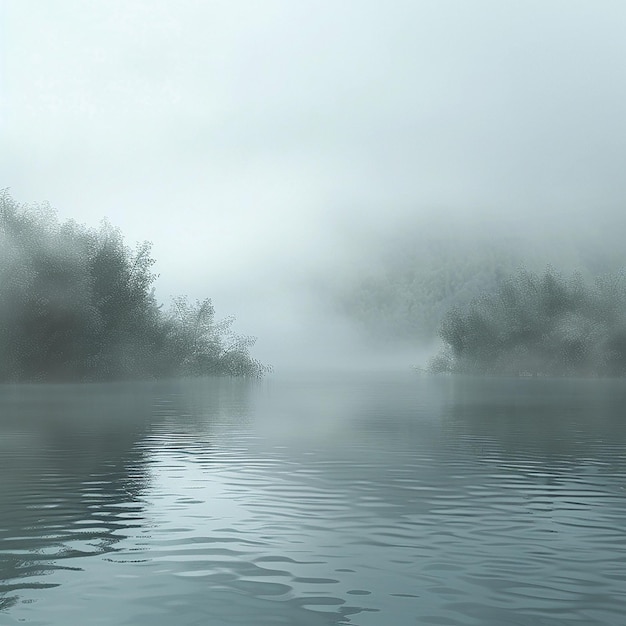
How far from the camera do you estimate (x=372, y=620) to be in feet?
43.1

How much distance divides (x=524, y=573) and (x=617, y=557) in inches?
95.7

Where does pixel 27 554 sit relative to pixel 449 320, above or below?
below

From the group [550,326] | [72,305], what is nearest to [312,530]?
[72,305]

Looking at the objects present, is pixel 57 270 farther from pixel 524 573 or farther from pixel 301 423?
pixel 524 573

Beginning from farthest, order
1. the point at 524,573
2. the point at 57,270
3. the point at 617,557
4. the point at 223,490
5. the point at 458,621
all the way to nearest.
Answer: the point at 57,270 < the point at 223,490 < the point at 617,557 < the point at 524,573 < the point at 458,621

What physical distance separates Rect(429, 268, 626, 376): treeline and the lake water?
403ft

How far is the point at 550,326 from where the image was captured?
561 feet

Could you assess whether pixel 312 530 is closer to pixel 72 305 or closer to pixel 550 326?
pixel 72 305

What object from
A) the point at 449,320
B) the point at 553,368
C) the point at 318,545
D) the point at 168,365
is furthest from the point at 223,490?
the point at 449,320

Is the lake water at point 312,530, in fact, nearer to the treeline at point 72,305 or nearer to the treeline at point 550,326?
the treeline at point 72,305

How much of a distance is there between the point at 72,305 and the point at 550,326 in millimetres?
96477

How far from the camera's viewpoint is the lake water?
13.9 m

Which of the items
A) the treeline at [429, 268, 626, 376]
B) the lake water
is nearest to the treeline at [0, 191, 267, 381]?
the lake water

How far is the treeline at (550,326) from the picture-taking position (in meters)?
162
